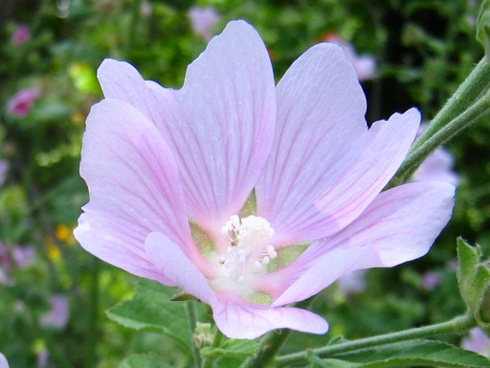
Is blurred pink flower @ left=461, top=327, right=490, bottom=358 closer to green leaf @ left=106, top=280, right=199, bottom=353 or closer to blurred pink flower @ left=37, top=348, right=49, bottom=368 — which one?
blurred pink flower @ left=37, top=348, right=49, bottom=368

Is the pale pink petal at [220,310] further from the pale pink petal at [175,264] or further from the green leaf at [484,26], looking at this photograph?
the green leaf at [484,26]

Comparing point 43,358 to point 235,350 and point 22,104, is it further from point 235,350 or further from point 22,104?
point 235,350

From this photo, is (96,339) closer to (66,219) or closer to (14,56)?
(66,219)

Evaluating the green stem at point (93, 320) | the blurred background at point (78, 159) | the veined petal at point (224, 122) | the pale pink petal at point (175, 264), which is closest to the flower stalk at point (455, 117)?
the veined petal at point (224, 122)

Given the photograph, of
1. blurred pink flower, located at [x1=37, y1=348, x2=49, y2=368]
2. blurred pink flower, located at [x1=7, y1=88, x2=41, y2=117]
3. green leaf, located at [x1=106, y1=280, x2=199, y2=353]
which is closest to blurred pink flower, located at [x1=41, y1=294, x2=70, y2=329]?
blurred pink flower, located at [x1=37, y1=348, x2=49, y2=368]

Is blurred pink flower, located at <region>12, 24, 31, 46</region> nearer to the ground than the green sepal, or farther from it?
farther from it

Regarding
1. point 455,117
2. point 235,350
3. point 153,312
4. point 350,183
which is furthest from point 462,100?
point 153,312

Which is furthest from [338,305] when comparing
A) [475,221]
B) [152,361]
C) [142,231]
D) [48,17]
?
[142,231]
